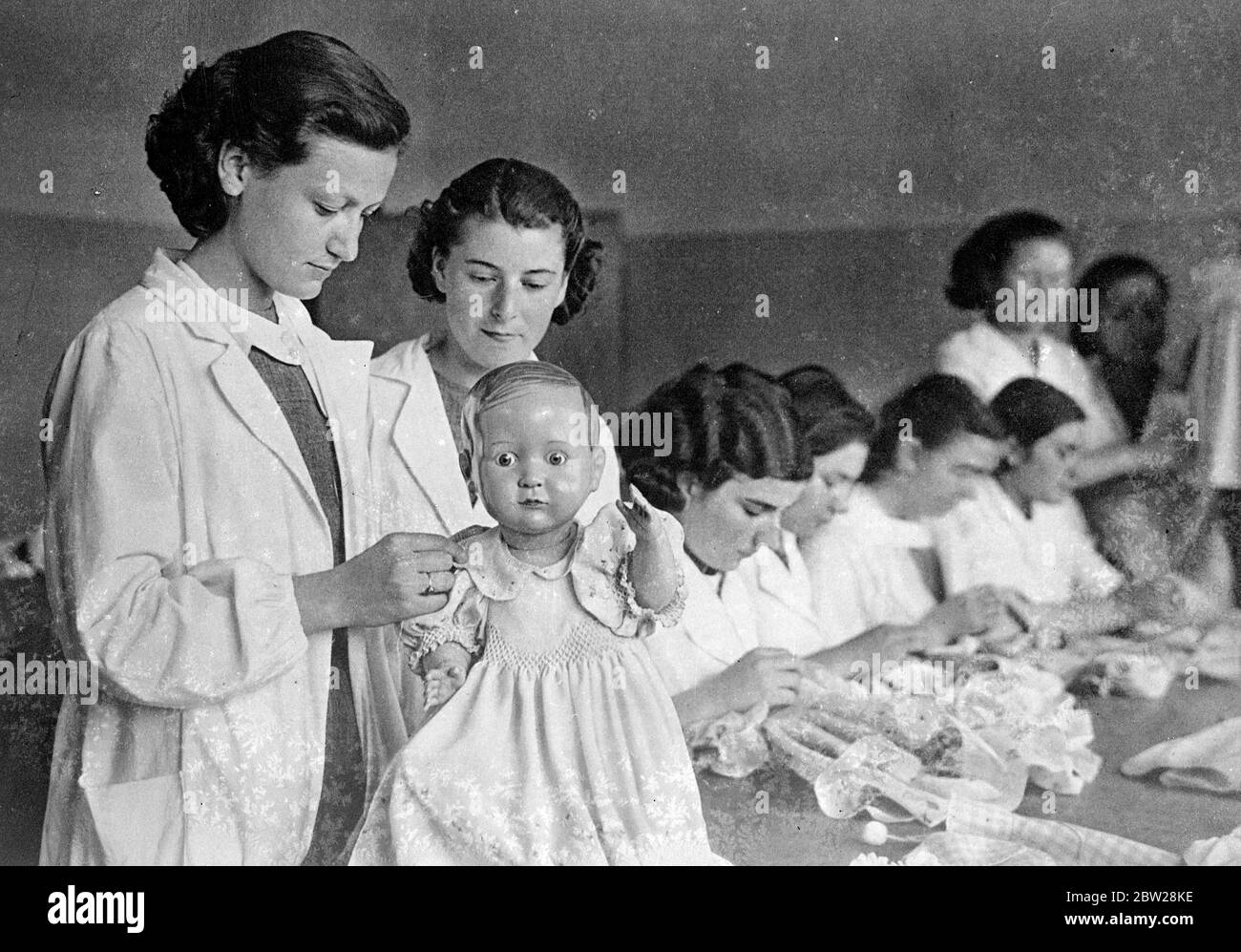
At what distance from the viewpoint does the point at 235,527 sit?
332 cm

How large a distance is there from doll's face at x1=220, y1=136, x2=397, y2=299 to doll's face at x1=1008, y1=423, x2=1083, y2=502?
1.58m

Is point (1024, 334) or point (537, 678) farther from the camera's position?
point (1024, 334)

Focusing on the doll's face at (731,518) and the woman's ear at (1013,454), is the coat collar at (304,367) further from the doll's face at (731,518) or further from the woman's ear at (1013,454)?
the woman's ear at (1013,454)

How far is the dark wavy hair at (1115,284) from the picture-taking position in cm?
358

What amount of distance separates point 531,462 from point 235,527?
65cm

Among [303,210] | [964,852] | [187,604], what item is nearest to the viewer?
[187,604]

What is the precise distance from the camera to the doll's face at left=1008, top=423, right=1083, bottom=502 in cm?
356

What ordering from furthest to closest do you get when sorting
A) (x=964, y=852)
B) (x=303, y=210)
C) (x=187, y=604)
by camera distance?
(x=964, y=852) → (x=303, y=210) → (x=187, y=604)

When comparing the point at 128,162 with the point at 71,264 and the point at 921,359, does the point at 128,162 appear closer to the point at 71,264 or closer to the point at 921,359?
the point at 71,264

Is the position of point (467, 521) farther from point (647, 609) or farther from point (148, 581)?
point (148, 581)

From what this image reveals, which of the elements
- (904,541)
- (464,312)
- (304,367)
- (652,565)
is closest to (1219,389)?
(904,541)

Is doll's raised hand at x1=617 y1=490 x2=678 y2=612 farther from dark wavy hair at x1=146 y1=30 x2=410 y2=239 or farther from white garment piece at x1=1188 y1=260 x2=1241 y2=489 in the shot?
white garment piece at x1=1188 y1=260 x2=1241 y2=489

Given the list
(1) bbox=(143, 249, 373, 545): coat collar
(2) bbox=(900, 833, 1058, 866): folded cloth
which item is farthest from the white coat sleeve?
(2) bbox=(900, 833, 1058, 866): folded cloth
